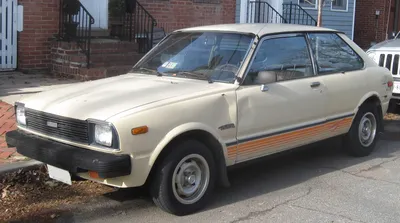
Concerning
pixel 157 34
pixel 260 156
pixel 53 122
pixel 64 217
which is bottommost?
pixel 64 217

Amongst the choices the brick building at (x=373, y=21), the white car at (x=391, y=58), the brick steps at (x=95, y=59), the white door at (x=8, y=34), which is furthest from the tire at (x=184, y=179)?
the brick building at (x=373, y=21)

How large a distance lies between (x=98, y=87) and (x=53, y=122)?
71 cm

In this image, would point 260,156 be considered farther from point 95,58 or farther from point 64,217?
point 95,58

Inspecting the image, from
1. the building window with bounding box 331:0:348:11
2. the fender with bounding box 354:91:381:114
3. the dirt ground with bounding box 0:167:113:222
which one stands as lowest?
the dirt ground with bounding box 0:167:113:222

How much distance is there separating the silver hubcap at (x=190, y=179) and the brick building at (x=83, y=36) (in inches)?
215

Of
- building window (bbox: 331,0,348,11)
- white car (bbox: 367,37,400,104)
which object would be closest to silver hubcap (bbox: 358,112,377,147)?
white car (bbox: 367,37,400,104)

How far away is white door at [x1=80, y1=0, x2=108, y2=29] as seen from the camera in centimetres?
1147

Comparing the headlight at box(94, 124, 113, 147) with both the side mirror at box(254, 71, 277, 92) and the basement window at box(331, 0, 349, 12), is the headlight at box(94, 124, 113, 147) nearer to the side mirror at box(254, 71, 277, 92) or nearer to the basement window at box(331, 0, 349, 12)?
the side mirror at box(254, 71, 277, 92)

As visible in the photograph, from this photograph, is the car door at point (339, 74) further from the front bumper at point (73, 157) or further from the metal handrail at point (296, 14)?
the metal handrail at point (296, 14)

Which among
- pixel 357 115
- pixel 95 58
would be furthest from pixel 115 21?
pixel 357 115

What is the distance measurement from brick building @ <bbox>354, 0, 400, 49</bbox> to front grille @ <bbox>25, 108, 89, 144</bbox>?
17.8 metres

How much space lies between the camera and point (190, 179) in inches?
176

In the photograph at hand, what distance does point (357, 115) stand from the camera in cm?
625

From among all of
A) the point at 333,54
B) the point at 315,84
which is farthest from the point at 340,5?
the point at 315,84
